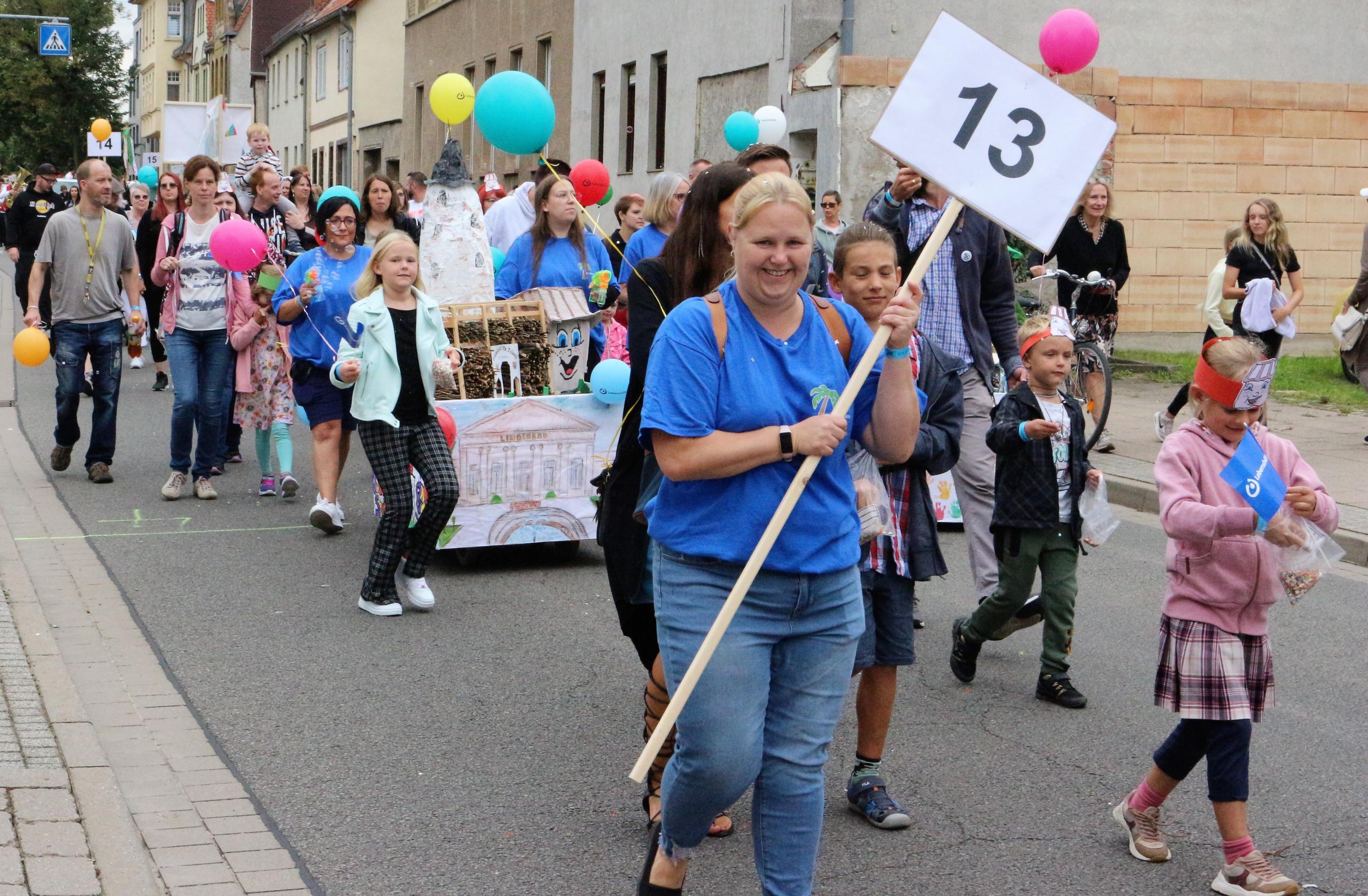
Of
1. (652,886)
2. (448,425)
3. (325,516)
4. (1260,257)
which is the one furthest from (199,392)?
(1260,257)

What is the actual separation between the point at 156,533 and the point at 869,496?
6118 mm

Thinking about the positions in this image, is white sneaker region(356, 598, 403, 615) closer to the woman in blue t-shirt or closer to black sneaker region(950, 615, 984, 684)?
black sneaker region(950, 615, 984, 684)

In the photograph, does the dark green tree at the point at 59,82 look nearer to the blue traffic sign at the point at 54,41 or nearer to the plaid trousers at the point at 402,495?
the blue traffic sign at the point at 54,41

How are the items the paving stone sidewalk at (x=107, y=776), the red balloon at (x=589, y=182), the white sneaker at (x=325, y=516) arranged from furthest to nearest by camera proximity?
the red balloon at (x=589, y=182) → the white sneaker at (x=325, y=516) → the paving stone sidewalk at (x=107, y=776)

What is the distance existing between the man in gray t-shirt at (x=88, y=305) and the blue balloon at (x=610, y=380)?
172 inches

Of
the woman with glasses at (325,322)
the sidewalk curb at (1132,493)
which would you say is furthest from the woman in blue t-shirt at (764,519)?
the sidewalk curb at (1132,493)

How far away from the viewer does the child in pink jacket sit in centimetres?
1041

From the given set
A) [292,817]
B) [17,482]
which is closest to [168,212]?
[17,482]

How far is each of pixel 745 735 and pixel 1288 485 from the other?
185 centimetres

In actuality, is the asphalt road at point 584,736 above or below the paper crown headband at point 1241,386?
below

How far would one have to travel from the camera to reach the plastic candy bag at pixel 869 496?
4.17 metres

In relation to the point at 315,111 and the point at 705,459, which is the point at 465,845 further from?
the point at 315,111

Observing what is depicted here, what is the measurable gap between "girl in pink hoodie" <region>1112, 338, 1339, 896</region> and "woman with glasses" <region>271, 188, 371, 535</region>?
5.34 m

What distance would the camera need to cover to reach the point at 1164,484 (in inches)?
170
